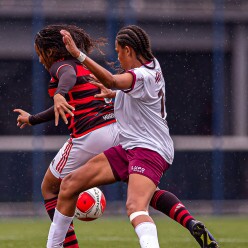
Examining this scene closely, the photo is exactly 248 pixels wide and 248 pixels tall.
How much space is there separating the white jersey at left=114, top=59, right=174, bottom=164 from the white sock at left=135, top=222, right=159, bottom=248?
568 mm

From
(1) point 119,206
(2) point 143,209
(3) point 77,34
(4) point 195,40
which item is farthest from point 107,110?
(4) point 195,40

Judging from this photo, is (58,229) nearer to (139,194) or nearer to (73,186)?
(73,186)

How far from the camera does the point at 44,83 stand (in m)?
13.3

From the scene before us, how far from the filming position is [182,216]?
623 centimetres

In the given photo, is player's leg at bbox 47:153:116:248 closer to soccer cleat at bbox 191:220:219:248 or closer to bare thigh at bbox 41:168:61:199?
bare thigh at bbox 41:168:61:199

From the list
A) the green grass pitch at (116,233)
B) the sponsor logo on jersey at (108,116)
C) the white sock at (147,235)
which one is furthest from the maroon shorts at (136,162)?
the green grass pitch at (116,233)

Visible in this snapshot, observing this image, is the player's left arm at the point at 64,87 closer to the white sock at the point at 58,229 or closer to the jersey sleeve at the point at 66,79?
the jersey sleeve at the point at 66,79

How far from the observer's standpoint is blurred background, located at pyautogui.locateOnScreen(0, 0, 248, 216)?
13180mm

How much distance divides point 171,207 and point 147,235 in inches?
32.7

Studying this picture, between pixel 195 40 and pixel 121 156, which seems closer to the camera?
pixel 121 156

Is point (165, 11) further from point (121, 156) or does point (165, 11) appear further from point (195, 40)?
point (121, 156)

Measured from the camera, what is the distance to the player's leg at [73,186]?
6078 millimetres

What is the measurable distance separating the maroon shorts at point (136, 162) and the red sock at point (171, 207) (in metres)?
0.39

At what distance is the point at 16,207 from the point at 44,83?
176cm
